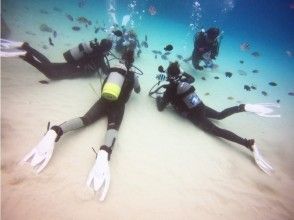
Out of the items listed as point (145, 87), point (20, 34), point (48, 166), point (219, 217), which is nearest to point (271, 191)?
point (219, 217)

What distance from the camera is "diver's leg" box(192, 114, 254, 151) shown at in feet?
19.6

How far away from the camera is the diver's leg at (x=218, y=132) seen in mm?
5969

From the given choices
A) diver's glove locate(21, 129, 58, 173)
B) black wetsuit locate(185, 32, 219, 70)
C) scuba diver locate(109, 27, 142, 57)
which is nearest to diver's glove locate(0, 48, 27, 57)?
diver's glove locate(21, 129, 58, 173)

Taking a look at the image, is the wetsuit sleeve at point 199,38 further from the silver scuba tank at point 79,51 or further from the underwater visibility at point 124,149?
the silver scuba tank at point 79,51

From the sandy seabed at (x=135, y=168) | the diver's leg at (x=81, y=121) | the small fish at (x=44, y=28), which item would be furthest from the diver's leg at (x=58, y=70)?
the small fish at (x=44, y=28)

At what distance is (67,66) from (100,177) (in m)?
4.57

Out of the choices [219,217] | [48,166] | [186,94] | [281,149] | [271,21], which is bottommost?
[48,166]

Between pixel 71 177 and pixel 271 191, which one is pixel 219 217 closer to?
pixel 271 191

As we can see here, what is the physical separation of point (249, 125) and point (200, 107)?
2907mm

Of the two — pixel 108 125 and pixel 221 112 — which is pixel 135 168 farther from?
pixel 221 112

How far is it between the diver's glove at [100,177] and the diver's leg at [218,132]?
3.34m

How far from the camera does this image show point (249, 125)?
805 centimetres

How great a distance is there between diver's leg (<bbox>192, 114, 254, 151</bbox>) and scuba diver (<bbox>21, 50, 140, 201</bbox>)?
2.15 m

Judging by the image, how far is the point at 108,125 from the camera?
203 inches
